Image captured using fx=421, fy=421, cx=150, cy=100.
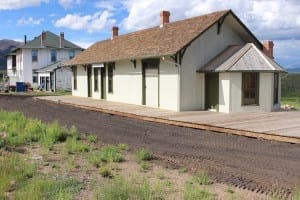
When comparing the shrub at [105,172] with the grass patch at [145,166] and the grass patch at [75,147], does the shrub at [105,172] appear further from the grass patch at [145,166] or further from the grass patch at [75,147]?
the grass patch at [75,147]

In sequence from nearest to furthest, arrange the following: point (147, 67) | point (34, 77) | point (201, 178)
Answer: point (201, 178), point (147, 67), point (34, 77)

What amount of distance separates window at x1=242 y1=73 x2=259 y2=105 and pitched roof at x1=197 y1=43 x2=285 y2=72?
1.43 feet

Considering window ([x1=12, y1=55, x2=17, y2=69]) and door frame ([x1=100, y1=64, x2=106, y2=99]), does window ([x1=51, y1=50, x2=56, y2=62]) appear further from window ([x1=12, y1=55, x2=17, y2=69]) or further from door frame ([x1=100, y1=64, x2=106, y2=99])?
door frame ([x1=100, y1=64, x2=106, y2=99])

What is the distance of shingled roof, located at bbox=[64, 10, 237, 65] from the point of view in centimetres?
2008

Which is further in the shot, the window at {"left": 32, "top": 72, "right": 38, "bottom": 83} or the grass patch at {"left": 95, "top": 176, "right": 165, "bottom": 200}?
the window at {"left": 32, "top": 72, "right": 38, "bottom": 83}

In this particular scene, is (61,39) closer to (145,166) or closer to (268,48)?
(268,48)

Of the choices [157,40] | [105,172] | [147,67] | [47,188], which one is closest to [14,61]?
[157,40]

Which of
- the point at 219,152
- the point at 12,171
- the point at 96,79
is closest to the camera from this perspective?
the point at 12,171

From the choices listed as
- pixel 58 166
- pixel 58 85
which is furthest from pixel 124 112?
pixel 58 85

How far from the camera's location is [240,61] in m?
19.0

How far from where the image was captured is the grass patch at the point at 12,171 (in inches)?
286

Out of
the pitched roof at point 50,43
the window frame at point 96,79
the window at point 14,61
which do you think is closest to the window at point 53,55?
the pitched roof at point 50,43

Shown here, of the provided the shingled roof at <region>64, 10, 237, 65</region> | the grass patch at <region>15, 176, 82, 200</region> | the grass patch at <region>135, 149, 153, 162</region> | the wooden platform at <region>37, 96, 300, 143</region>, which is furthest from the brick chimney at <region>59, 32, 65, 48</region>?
the grass patch at <region>15, 176, 82, 200</region>

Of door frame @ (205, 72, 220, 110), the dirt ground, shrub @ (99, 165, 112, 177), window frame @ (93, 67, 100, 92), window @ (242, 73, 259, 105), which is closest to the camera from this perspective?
the dirt ground
